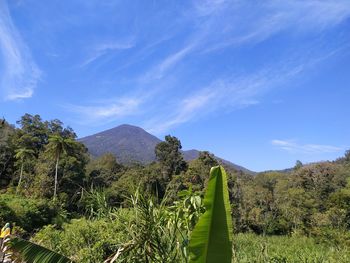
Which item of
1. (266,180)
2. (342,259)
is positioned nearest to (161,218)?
(342,259)

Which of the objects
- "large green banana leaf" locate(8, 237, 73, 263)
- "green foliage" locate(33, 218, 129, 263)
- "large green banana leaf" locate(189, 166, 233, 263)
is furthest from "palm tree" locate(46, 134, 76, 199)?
"large green banana leaf" locate(189, 166, 233, 263)

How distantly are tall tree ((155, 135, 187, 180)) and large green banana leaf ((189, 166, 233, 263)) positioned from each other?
4712 centimetres

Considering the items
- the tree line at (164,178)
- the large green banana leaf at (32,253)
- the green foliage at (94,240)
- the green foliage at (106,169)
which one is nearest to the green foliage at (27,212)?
the tree line at (164,178)

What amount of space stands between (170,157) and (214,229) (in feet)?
166

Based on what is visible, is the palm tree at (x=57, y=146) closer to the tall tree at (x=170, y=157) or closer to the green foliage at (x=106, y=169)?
the green foliage at (x=106, y=169)

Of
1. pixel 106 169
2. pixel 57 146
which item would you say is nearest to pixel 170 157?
pixel 106 169

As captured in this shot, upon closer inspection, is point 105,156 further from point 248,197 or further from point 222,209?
point 222,209

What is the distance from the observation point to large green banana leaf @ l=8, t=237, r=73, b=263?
2658 millimetres

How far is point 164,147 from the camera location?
5556 centimetres

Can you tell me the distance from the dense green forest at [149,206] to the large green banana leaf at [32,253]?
1.39ft

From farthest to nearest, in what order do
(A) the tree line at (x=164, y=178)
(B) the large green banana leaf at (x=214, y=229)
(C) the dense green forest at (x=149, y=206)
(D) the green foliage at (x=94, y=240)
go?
(A) the tree line at (x=164, y=178), (D) the green foliage at (x=94, y=240), (C) the dense green forest at (x=149, y=206), (B) the large green banana leaf at (x=214, y=229)

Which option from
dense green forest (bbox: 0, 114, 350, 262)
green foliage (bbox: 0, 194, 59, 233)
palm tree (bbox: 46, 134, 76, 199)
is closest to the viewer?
dense green forest (bbox: 0, 114, 350, 262)

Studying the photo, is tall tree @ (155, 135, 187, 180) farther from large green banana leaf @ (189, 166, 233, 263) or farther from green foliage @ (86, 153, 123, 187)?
large green banana leaf @ (189, 166, 233, 263)

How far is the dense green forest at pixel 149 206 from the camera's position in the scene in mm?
3014
